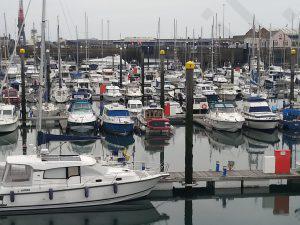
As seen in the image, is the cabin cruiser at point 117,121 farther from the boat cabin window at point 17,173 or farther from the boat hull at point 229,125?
the boat cabin window at point 17,173

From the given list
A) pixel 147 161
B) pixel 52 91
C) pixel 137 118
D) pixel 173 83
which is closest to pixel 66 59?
pixel 173 83

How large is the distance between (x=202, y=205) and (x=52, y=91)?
109 feet

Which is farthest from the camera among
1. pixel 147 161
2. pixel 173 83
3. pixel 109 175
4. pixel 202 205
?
pixel 173 83

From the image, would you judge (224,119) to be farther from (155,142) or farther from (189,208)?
(189,208)

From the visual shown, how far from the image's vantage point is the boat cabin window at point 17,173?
19.6 metres

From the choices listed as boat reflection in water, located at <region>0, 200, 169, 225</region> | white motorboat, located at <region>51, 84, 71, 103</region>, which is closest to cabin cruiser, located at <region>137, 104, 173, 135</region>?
white motorboat, located at <region>51, 84, 71, 103</region>

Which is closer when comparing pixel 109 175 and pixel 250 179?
pixel 109 175

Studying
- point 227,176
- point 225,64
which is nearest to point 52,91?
point 227,176

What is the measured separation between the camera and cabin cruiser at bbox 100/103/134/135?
35.8 m

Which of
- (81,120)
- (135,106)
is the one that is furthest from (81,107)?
(135,106)

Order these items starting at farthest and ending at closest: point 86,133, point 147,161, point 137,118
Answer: point 137,118
point 86,133
point 147,161

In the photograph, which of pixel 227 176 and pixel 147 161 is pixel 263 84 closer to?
pixel 147 161

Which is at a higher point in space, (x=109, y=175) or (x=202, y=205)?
(x=109, y=175)

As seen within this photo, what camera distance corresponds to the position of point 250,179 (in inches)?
882
